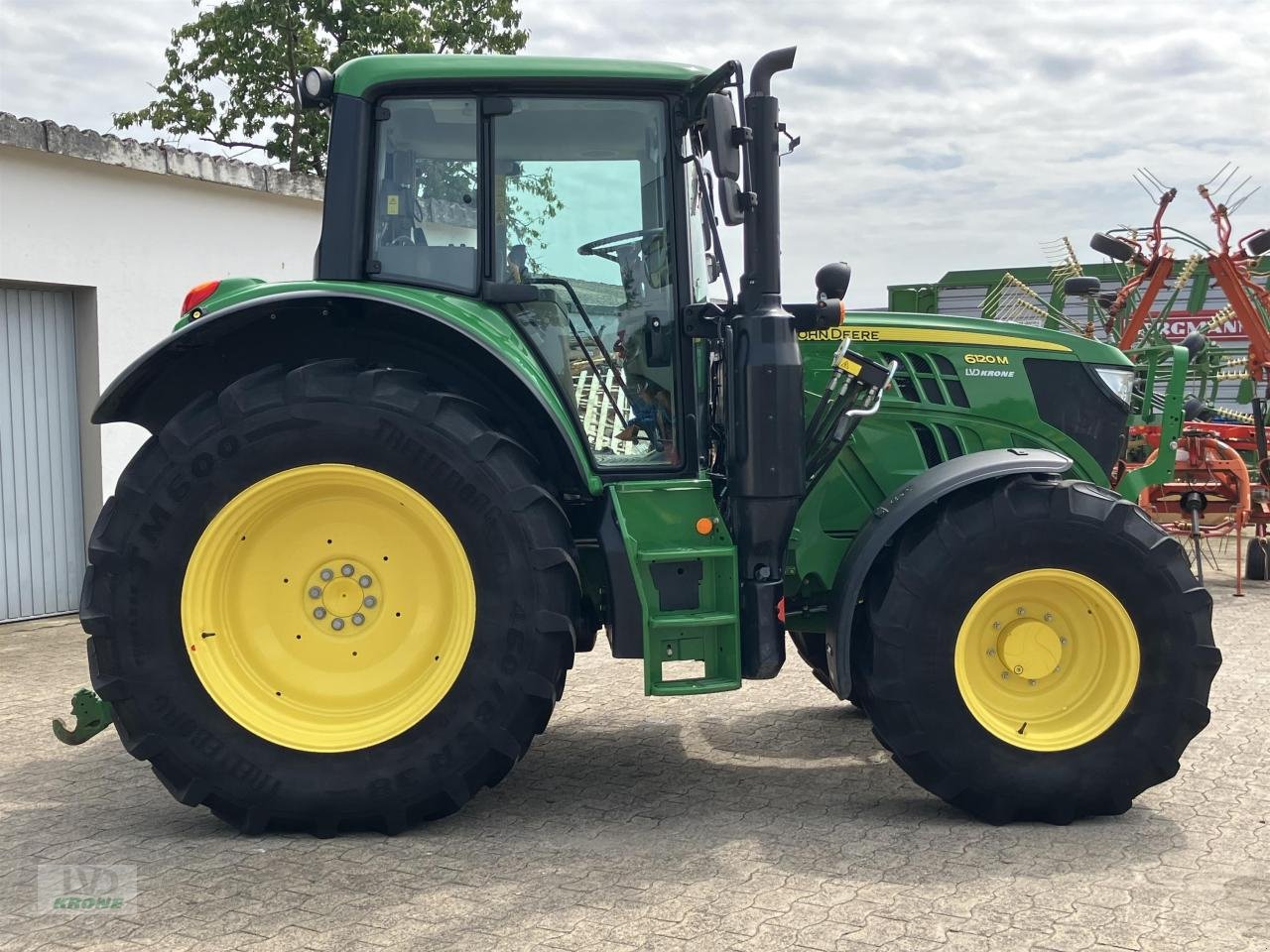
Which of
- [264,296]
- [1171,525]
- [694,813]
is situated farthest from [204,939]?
[1171,525]

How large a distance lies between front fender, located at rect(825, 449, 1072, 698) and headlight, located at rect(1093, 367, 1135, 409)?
2.42 ft

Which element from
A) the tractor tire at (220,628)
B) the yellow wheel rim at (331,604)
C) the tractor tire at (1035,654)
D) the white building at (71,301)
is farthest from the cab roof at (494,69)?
the white building at (71,301)

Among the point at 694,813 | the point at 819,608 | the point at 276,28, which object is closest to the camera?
the point at 694,813

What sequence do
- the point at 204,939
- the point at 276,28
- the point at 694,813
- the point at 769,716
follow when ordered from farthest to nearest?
the point at 276,28
the point at 769,716
the point at 694,813
the point at 204,939

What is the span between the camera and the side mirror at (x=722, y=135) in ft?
12.7

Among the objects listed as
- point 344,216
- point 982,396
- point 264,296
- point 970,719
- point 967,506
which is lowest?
point 970,719

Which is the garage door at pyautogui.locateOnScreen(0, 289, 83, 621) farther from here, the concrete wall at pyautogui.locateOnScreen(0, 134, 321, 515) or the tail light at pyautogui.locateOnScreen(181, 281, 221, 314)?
the tail light at pyautogui.locateOnScreen(181, 281, 221, 314)

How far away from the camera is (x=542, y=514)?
4.00 meters

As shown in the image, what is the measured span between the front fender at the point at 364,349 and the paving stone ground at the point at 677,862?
47.1 inches

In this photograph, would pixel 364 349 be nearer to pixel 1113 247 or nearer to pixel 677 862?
pixel 677 862

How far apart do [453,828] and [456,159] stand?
2253mm

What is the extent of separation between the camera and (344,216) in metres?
4.35

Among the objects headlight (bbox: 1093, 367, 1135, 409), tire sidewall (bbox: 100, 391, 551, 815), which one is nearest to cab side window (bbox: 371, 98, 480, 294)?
tire sidewall (bbox: 100, 391, 551, 815)

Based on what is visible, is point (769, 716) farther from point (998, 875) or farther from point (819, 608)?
point (998, 875)
